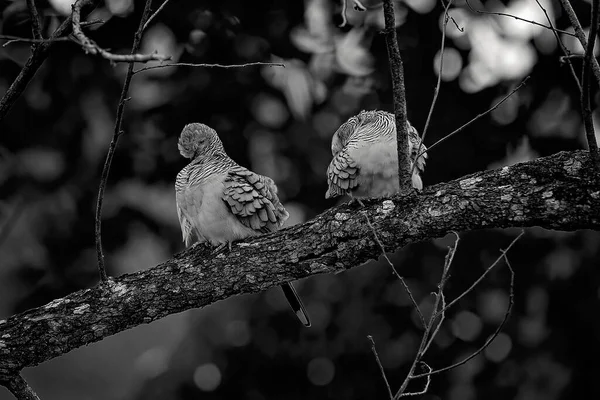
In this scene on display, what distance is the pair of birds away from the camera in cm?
402

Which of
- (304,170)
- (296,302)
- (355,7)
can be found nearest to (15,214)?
(304,170)

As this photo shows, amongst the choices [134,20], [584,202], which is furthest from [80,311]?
[134,20]

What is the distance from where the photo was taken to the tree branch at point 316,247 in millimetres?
2615

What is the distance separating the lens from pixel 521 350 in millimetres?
5629

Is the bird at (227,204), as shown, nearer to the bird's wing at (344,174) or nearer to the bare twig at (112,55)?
the bird's wing at (344,174)

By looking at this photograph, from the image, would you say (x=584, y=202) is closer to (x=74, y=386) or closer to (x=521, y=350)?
(x=521, y=350)

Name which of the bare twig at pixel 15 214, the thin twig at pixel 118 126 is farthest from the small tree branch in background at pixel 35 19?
the bare twig at pixel 15 214

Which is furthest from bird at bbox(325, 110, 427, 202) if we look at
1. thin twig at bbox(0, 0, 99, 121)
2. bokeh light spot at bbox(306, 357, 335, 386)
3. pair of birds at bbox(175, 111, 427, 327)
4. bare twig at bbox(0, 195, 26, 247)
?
bare twig at bbox(0, 195, 26, 247)

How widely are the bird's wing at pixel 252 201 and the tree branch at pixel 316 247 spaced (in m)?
0.85

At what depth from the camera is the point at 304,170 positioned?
5.80m

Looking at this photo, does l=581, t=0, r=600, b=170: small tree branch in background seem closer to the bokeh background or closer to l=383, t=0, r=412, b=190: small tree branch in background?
l=383, t=0, r=412, b=190: small tree branch in background

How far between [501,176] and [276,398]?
3656mm

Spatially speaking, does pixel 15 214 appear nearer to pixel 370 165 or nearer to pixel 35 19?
pixel 370 165

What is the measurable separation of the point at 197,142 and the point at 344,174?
85 centimetres
